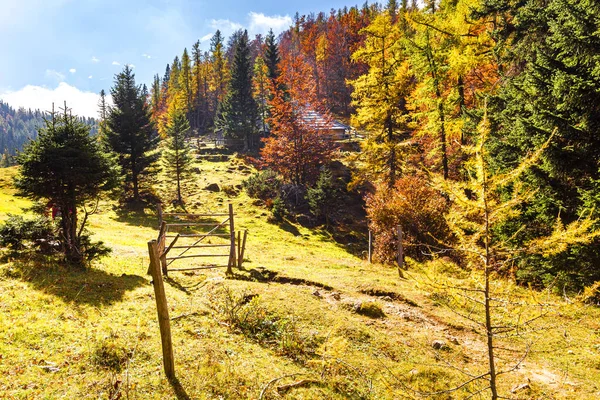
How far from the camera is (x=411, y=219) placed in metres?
18.2

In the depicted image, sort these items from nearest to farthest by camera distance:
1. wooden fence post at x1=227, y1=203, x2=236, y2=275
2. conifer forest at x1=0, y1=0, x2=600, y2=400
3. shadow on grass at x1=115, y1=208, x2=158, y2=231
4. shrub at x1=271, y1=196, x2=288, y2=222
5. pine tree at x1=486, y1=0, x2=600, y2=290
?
1. conifer forest at x1=0, y1=0, x2=600, y2=400
2. pine tree at x1=486, y1=0, x2=600, y2=290
3. wooden fence post at x1=227, y1=203, x2=236, y2=275
4. shadow on grass at x1=115, y1=208, x2=158, y2=231
5. shrub at x1=271, y1=196, x2=288, y2=222

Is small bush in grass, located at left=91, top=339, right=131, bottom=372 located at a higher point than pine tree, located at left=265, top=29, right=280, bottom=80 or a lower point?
lower

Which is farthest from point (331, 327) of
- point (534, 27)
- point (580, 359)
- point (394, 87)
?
point (394, 87)

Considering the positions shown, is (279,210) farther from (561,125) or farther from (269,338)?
(561,125)

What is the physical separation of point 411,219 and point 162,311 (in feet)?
50.7

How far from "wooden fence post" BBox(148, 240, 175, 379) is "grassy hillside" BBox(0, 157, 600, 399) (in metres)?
0.35

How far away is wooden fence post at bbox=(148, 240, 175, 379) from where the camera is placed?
18.9ft

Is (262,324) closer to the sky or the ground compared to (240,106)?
closer to the ground

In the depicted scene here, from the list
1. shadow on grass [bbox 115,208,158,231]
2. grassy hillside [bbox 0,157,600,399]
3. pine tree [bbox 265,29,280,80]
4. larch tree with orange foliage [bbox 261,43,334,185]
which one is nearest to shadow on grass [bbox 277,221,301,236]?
larch tree with orange foliage [bbox 261,43,334,185]

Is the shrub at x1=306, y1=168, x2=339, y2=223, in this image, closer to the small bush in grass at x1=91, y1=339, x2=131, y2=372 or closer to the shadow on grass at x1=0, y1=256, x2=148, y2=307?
the shadow on grass at x1=0, y1=256, x2=148, y2=307

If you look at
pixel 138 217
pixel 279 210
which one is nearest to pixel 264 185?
pixel 279 210

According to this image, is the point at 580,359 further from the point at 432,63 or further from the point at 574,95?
the point at 432,63

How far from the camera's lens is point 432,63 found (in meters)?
20.1

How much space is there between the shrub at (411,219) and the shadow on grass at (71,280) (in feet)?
43.1
